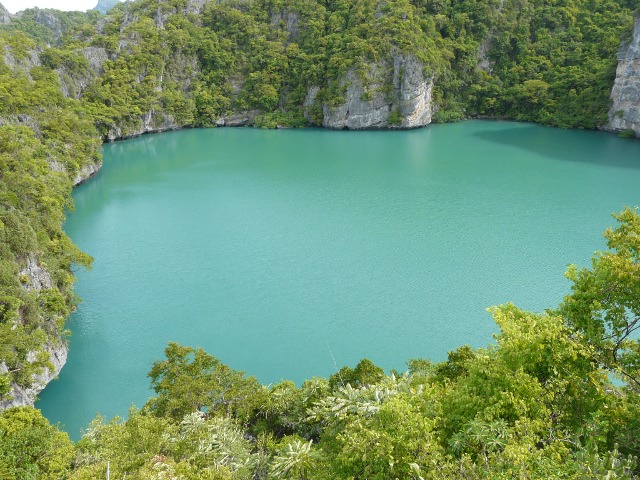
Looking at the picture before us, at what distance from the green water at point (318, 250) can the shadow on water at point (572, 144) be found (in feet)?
1.04

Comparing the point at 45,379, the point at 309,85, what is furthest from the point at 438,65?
the point at 45,379

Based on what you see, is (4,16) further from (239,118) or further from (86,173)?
(86,173)

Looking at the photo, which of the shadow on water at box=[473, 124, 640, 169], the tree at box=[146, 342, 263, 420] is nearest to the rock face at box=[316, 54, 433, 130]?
the shadow on water at box=[473, 124, 640, 169]

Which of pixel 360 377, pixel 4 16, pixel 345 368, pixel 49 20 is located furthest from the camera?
pixel 49 20

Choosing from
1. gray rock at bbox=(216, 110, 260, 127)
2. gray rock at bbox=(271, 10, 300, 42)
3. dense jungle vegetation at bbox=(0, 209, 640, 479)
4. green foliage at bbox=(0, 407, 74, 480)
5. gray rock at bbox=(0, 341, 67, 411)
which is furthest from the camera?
gray rock at bbox=(271, 10, 300, 42)

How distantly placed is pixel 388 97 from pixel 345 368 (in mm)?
40210

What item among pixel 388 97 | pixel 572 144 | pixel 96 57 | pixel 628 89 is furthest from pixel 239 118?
pixel 628 89

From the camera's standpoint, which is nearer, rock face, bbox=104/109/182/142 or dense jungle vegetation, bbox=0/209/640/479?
dense jungle vegetation, bbox=0/209/640/479

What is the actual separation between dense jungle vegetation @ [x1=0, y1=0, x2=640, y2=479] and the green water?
170cm

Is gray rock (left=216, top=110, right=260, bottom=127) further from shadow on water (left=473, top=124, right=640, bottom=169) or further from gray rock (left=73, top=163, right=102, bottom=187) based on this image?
shadow on water (left=473, top=124, right=640, bottom=169)

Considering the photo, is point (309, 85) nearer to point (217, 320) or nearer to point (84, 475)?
point (217, 320)

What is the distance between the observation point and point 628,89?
38562 mm

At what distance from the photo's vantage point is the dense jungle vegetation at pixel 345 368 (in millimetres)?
5324

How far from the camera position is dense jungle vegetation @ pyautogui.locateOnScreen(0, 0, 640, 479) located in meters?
5.32
